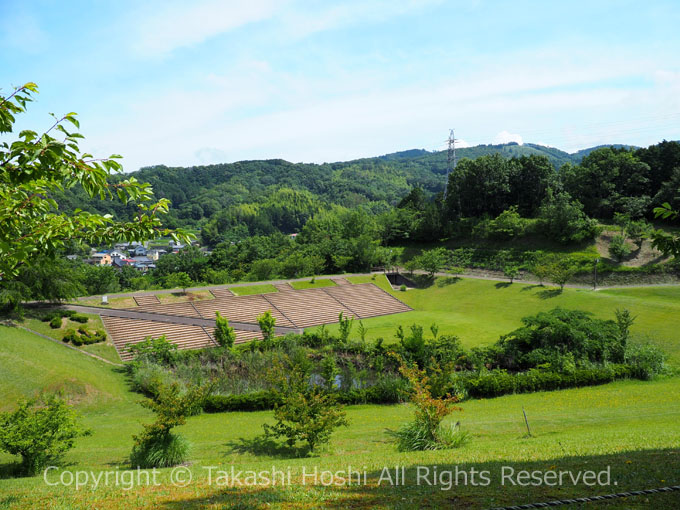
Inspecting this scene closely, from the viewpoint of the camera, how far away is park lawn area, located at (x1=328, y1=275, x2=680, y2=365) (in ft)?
86.0

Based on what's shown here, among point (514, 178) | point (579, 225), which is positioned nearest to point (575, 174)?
point (514, 178)

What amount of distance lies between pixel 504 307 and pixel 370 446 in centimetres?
2453

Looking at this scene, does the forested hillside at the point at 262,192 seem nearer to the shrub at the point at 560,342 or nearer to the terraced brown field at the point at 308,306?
the terraced brown field at the point at 308,306

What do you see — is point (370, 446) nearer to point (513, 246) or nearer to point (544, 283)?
point (544, 283)

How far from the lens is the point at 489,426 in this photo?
555 inches

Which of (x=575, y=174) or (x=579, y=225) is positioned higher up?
(x=575, y=174)

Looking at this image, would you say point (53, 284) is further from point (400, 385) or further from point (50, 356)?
point (400, 385)

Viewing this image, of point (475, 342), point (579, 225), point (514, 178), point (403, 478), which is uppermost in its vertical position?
point (514, 178)

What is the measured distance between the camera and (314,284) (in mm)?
40188

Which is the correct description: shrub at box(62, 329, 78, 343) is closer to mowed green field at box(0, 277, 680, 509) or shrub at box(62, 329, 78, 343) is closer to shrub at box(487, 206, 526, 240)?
mowed green field at box(0, 277, 680, 509)

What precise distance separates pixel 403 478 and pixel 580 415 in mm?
10347

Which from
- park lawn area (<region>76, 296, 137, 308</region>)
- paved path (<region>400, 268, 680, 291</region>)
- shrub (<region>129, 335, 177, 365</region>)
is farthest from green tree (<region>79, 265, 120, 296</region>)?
paved path (<region>400, 268, 680, 291</region>)

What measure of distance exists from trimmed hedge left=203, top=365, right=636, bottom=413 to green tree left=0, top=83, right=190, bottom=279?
47.5 feet

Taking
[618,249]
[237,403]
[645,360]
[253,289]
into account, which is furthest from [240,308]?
[618,249]
